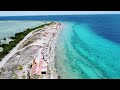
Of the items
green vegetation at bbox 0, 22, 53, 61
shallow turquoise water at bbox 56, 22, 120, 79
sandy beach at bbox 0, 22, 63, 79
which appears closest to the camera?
sandy beach at bbox 0, 22, 63, 79

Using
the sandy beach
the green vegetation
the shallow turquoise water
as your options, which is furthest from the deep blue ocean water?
the green vegetation

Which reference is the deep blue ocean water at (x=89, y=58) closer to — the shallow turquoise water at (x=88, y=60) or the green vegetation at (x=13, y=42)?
the shallow turquoise water at (x=88, y=60)

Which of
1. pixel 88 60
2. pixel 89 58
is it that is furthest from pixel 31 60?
pixel 89 58

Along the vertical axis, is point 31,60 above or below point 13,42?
below

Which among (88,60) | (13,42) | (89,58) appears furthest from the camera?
(13,42)

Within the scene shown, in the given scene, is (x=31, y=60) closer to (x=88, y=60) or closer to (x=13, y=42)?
(x=13, y=42)

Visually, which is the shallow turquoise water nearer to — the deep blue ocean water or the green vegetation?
the deep blue ocean water
